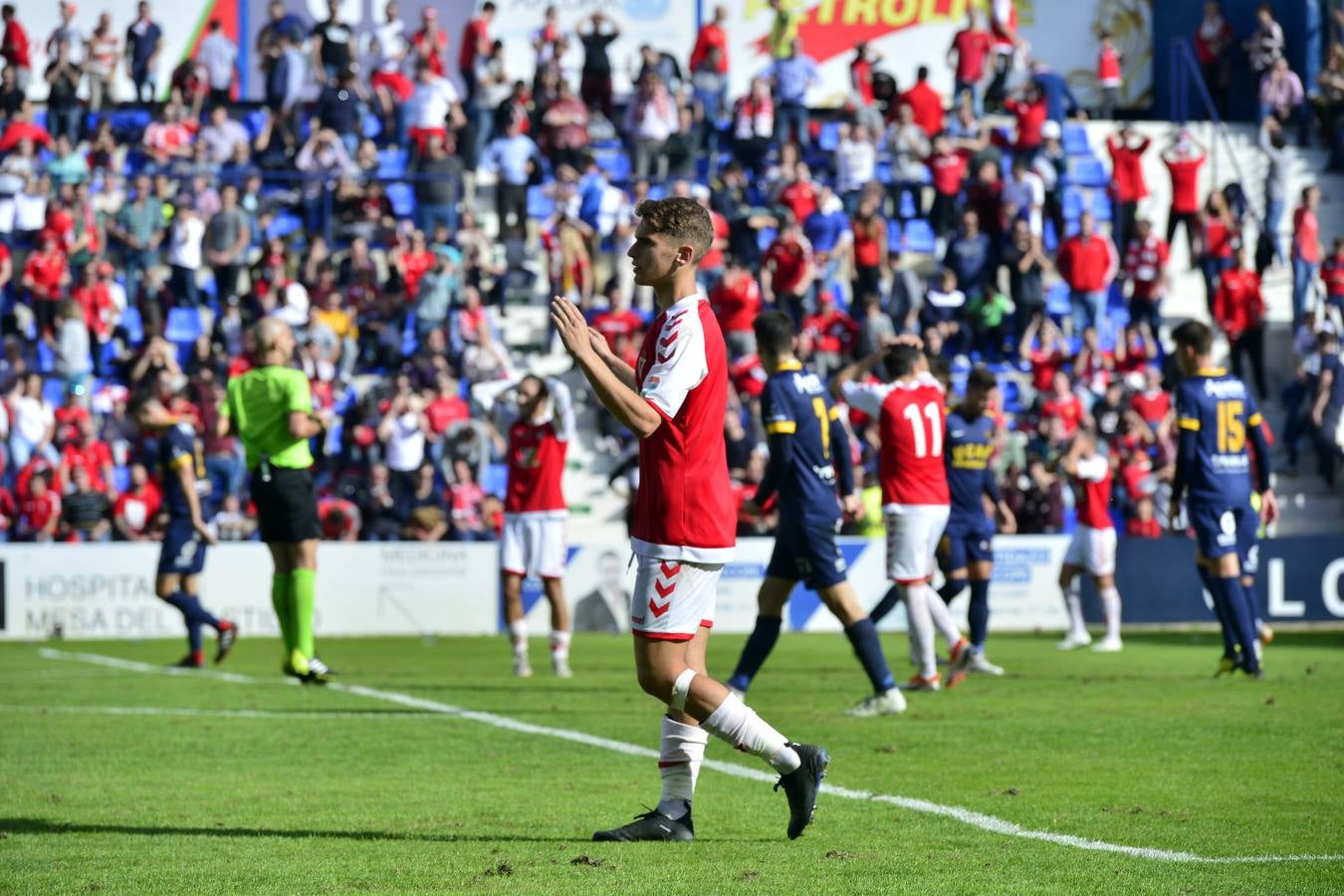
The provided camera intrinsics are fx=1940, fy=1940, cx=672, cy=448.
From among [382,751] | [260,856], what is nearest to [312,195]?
[382,751]

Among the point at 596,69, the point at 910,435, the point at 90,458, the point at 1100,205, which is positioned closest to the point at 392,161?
the point at 596,69

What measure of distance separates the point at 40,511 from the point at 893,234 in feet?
43.1

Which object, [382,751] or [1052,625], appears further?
[1052,625]

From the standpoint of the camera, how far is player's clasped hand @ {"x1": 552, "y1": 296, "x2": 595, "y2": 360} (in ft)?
21.9

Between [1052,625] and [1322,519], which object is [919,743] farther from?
[1322,519]

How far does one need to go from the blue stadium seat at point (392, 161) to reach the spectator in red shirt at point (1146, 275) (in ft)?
35.7

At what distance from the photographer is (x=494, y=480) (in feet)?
81.6

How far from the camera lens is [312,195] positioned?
90.6ft

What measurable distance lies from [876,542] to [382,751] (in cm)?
1371

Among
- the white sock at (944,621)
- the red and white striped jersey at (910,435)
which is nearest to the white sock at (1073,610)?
the white sock at (944,621)

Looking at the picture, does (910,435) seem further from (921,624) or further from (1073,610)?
(1073,610)

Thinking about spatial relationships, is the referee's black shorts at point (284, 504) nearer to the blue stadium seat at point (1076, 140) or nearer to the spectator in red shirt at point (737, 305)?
the spectator in red shirt at point (737, 305)

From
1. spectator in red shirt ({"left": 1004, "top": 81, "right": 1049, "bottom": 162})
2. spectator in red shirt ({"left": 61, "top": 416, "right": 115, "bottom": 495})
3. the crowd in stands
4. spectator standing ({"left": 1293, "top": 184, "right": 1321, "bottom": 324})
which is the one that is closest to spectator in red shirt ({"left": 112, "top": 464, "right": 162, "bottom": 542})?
the crowd in stands

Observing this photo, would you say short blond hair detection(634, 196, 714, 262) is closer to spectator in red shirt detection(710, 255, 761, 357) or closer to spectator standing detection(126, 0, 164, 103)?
spectator in red shirt detection(710, 255, 761, 357)
